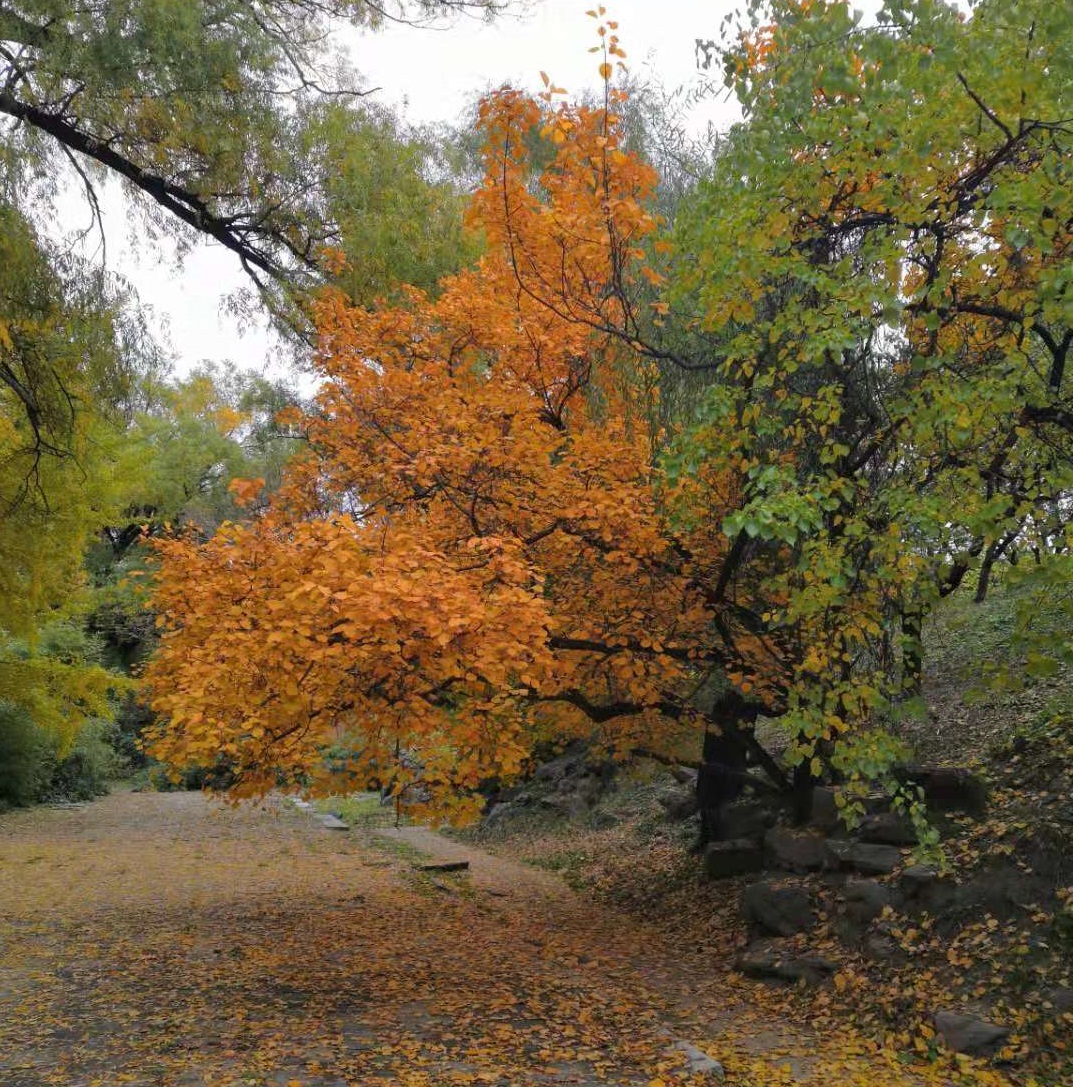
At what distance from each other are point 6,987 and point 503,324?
19.3 feet

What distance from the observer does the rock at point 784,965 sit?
6.14 meters

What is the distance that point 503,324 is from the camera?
7.62 m

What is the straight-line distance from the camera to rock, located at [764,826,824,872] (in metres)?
7.14

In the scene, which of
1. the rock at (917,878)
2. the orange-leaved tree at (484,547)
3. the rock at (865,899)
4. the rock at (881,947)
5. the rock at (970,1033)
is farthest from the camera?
the rock at (865,899)

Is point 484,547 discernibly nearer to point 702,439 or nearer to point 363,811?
point 702,439

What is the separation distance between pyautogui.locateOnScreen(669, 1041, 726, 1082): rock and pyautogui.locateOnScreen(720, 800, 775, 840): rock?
12.6ft

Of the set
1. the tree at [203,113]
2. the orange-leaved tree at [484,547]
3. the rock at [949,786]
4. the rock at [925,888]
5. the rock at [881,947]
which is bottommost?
the rock at [881,947]

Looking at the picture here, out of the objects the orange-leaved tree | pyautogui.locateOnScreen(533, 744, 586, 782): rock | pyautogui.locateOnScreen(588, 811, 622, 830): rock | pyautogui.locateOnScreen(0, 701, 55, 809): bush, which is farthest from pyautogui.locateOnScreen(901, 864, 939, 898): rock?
pyautogui.locateOnScreen(0, 701, 55, 809): bush

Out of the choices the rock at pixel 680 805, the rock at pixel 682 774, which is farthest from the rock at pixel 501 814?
the rock at pixel 682 774

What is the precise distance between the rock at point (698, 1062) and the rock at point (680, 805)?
272 inches

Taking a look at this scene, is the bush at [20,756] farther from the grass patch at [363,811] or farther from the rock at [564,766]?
the rock at [564,766]

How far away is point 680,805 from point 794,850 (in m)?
5.22

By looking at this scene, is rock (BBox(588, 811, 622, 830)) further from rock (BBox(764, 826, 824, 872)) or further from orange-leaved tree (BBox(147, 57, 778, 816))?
rock (BBox(764, 826, 824, 872))

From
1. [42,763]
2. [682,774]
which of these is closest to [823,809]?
[682,774]
